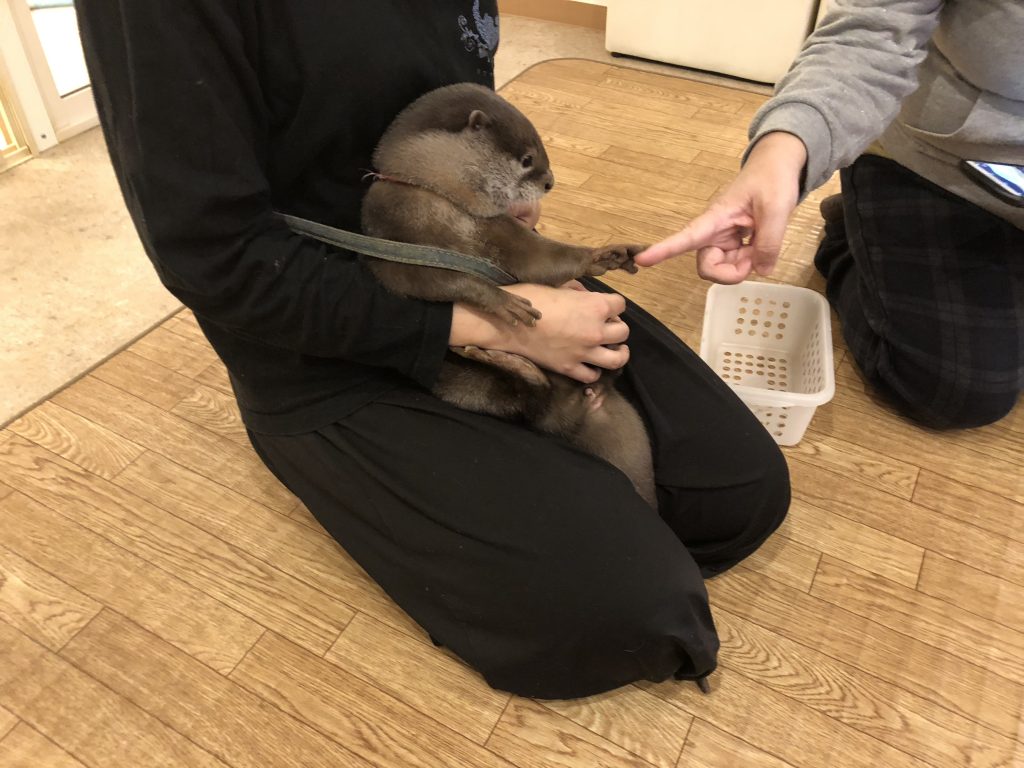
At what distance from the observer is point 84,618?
1.10m

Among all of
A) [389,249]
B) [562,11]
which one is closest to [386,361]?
[389,249]


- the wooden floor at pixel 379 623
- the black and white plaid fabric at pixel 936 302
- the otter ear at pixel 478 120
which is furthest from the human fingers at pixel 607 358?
the black and white plaid fabric at pixel 936 302

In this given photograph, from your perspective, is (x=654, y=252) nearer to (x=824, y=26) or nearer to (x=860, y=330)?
(x=824, y=26)

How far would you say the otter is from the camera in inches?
33.2

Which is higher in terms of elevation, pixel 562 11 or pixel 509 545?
pixel 509 545

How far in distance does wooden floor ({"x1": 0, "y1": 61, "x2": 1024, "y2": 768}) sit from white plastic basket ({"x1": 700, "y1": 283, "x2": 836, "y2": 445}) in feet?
0.30

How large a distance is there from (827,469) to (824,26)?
0.71 m

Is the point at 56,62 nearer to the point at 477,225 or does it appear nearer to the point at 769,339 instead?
the point at 477,225

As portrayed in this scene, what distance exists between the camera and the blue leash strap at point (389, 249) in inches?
32.7

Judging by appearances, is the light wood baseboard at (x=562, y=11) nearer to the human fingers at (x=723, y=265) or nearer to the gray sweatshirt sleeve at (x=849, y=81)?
the gray sweatshirt sleeve at (x=849, y=81)

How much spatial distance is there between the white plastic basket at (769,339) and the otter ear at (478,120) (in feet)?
2.10

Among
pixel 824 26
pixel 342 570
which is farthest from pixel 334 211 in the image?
pixel 824 26

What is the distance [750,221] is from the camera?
99cm

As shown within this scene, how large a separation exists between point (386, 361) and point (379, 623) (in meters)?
0.44
